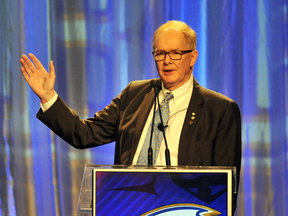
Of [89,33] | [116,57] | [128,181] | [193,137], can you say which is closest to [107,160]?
[116,57]

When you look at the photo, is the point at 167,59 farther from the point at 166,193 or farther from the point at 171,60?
the point at 166,193

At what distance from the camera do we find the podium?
0.88m

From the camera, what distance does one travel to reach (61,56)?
2.80 meters

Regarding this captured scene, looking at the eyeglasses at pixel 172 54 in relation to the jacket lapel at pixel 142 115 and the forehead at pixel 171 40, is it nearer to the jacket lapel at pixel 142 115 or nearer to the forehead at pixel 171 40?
the forehead at pixel 171 40

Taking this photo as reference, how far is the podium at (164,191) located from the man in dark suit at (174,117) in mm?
558

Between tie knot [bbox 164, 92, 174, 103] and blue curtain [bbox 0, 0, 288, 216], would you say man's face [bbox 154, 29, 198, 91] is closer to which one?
tie knot [bbox 164, 92, 174, 103]

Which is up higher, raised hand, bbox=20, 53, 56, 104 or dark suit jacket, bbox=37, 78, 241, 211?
raised hand, bbox=20, 53, 56, 104

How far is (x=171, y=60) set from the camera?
1.51 meters

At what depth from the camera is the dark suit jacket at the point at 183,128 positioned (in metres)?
1.47

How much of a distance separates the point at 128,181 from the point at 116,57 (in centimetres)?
193

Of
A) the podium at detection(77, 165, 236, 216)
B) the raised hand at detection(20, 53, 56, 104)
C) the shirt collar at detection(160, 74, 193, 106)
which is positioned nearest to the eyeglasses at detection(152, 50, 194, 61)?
the shirt collar at detection(160, 74, 193, 106)

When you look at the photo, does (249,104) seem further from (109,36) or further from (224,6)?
(109,36)

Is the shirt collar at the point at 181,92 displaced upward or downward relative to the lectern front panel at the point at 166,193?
upward

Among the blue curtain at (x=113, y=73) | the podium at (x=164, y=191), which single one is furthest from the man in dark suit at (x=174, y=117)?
the blue curtain at (x=113, y=73)
